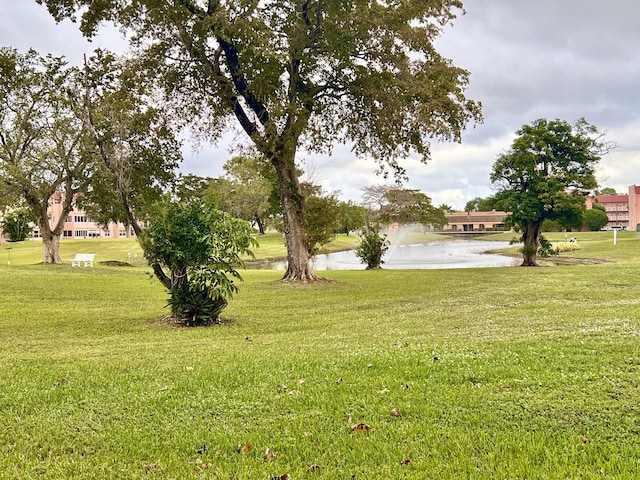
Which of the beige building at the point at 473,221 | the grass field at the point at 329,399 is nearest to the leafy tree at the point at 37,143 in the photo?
the grass field at the point at 329,399

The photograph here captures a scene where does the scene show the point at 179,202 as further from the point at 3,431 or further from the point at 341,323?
the point at 3,431

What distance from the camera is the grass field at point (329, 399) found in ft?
11.5

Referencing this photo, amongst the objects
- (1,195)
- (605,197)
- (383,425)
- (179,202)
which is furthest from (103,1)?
(605,197)

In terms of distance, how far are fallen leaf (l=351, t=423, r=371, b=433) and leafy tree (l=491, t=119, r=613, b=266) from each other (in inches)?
1132

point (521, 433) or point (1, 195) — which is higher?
point (1, 195)

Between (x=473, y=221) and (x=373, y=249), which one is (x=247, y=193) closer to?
(x=373, y=249)

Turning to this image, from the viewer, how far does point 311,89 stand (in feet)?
63.5

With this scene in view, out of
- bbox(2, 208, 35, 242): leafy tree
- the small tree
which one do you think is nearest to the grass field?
the small tree

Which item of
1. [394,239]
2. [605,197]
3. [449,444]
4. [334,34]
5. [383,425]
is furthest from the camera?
[605,197]

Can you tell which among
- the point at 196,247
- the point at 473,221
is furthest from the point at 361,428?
the point at 473,221

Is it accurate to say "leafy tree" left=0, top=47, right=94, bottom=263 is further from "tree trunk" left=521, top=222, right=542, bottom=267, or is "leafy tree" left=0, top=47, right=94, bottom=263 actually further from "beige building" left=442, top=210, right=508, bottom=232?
"beige building" left=442, top=210, right=508, bottom=232

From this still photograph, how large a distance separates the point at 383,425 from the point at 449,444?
1.85 ft

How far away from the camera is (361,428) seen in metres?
4.04

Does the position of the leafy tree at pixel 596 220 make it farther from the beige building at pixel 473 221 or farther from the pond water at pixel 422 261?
the beige building at pixel 473 221
